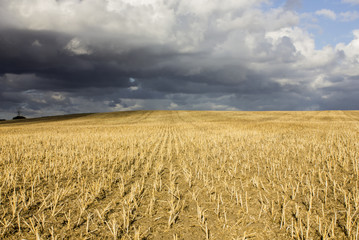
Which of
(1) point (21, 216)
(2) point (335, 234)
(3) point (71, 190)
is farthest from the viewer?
(3) point (71, 190)

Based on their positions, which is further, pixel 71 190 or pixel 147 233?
pixel 71 190

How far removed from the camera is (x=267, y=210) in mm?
5398

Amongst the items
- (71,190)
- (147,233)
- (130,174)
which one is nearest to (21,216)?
(71,190)

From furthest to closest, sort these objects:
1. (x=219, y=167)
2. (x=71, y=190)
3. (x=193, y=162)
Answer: (x=193, y=162) < (x=219, y=167) < (x=71, y=190)

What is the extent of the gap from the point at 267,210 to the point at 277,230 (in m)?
0.85

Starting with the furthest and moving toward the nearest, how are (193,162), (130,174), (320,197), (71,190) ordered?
1. (193,162)
2. (130,174)
3. (71,190)
4. (320,197)

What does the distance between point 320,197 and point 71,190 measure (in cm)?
751

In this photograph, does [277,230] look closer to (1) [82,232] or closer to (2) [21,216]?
(1) [82,232]

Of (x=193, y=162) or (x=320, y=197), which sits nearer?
(x=320, y=197)

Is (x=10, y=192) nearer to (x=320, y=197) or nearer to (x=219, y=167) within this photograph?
(x=219, y=167)

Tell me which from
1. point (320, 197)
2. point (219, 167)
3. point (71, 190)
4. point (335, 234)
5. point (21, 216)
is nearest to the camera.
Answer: point (335, 234)

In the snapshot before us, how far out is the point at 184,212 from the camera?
17.6 feet

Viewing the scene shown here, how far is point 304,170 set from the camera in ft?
28.4

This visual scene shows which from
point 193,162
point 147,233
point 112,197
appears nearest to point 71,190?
point 112,197
